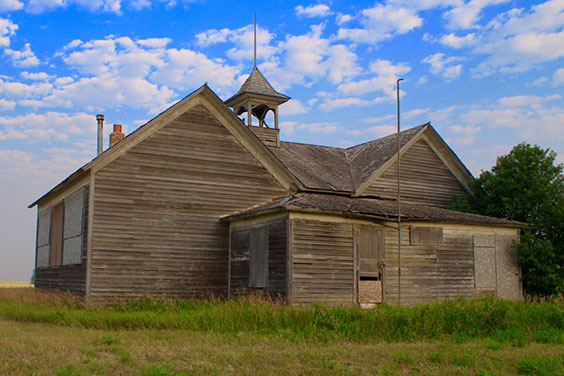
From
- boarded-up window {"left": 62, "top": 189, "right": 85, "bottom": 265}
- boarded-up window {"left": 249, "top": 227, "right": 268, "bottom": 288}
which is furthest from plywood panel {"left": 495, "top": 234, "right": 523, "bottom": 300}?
boarded-up window {"left": 62, "top": 189, "right": 85, "bottom": 265}

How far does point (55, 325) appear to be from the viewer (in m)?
15.7

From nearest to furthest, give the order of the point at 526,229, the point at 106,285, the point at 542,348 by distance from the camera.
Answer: the point at 542,348
the point at 106,285
the point at 526,229

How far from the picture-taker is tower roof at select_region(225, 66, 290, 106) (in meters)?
27.9

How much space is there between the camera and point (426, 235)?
20516 mm

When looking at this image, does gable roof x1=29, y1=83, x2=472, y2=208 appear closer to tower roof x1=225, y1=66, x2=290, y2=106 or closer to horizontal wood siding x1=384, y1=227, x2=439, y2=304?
tower roof x1=225, y1=66, x2=290, y2=106

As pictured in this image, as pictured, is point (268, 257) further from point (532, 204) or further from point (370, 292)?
point (532, 204)

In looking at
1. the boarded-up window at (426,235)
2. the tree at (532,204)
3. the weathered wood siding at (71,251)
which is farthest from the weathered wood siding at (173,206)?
the tree at (532,204)

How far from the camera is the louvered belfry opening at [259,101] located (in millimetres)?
27500

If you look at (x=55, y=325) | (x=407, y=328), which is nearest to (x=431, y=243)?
(x=407, y=328)

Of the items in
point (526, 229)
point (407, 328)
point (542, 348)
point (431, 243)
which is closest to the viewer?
point (542, 348)

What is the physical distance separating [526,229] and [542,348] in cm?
1160

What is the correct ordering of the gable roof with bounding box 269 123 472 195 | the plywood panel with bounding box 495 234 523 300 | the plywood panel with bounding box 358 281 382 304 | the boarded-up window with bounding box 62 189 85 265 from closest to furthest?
the plywood panel with bounding box 358 281 382 304 → the boarded-up window with bounding box 62 189 85 265 → the plywood panel with bounding box 495 234 523 300 → the gable roof with bounding box 269 123 472 195

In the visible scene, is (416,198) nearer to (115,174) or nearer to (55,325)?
Answer: (115,174)

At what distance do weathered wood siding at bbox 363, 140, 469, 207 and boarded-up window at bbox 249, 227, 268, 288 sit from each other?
7.23 m
